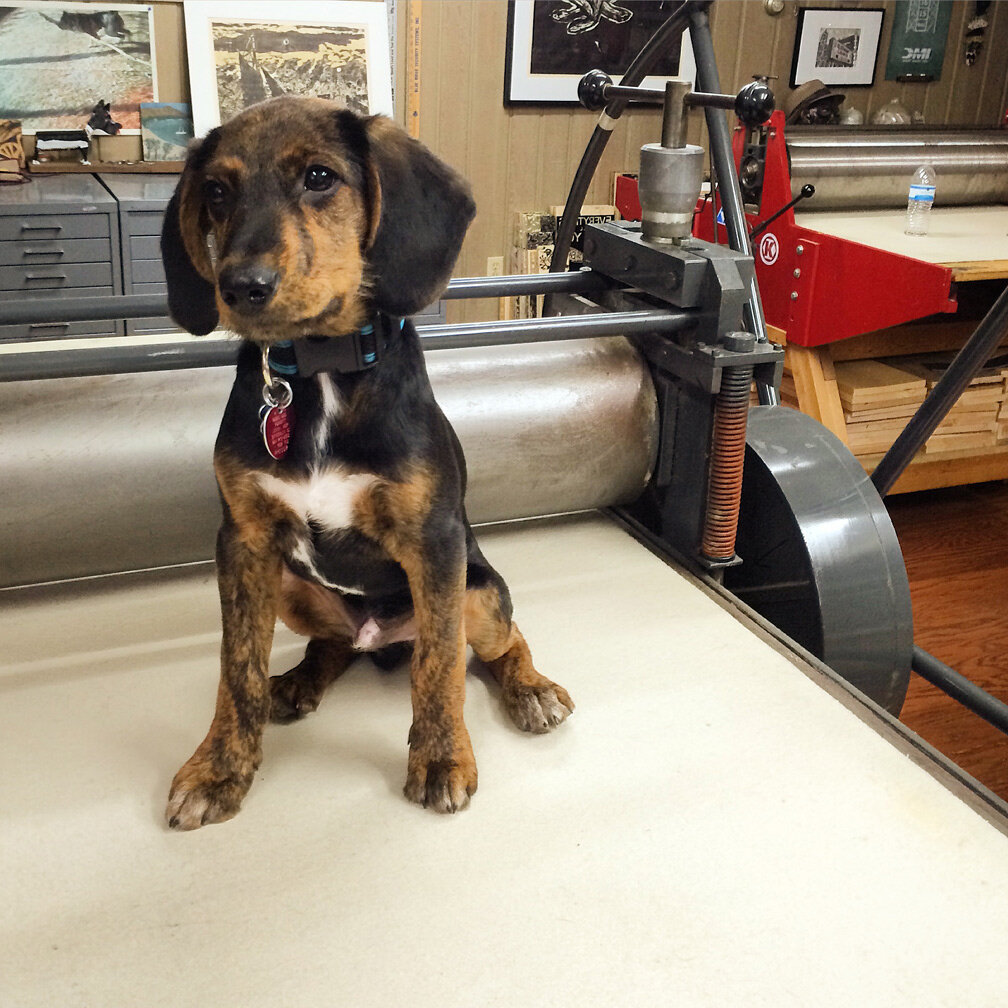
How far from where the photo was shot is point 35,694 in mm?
1147

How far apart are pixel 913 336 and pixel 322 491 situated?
2.67 meters

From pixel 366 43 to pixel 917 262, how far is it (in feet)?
6.52

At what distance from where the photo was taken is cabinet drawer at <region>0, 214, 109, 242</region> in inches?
112

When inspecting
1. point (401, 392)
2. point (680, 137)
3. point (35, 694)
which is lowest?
point (35, 694)

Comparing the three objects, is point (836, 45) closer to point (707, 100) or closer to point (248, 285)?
point (707, 100)

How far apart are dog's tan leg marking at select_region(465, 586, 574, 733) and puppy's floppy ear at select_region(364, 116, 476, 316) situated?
35 cm

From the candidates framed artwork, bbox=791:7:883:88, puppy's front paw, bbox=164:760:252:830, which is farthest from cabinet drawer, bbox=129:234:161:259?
framed artwork, bbox=791:7:883:88

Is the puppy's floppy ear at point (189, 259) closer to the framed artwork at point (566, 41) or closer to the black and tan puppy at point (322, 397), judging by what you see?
the black and tan puppy at point (322, 397)

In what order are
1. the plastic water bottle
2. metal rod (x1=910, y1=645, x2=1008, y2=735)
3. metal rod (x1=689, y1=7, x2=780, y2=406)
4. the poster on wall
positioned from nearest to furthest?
metal rod (x1=910, y1=645, x2=1008, y2=735)
metal rod (x1=689, y1=7, x2=780, y2=406)
the plastic water bottle
the poster on wall

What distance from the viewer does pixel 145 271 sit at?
3014 mm

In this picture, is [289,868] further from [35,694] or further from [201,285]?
[201,285]

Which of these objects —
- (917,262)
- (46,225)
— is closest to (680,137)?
(917,262)

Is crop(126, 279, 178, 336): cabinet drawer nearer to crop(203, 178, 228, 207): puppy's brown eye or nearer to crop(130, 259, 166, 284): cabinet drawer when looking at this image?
crop(130, 259, 166, 284): cabinet drawer

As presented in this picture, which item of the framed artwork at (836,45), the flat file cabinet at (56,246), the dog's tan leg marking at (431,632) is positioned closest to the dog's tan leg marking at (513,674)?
the dog's tan leg marking at (431,632)
